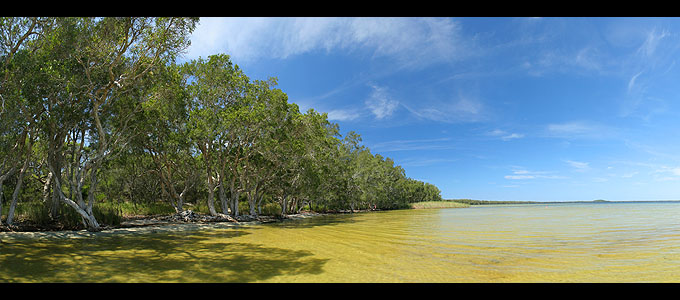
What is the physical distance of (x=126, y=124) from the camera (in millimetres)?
18281

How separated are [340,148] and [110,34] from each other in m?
37.2

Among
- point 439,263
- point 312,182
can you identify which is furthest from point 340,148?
point 439,263

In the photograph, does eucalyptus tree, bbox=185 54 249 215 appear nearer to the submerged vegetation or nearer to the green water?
the submerged vegetation

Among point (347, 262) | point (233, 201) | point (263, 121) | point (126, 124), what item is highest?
point (263, 121)

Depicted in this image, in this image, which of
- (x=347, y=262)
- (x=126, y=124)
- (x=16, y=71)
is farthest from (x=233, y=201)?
(x=347, y=262)

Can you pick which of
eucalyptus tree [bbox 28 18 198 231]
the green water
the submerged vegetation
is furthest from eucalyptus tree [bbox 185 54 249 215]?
the green water

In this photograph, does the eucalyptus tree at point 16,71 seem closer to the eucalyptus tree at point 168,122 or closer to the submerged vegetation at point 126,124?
the submerged vegetation at point 126,124

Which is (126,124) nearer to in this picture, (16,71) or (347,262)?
(16,71)

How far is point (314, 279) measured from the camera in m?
6.70

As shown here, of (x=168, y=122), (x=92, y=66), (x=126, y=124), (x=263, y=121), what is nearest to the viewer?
(x=92, y=66)

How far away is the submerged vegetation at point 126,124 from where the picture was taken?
46.8ft

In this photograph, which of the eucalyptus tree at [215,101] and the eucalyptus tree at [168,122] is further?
the eucalyptus tree at [215,101]

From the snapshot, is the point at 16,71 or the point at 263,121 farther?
the point at 263,121

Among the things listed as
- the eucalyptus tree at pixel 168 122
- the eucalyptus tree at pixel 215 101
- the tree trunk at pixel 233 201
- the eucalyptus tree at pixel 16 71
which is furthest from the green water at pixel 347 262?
the tree trunk at pixel 233 201
